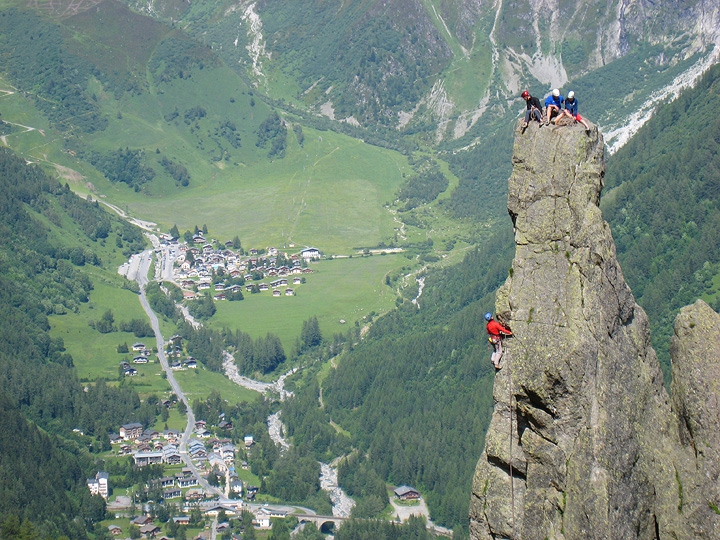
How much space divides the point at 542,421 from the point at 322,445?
403ft

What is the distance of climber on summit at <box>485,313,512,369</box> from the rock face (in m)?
0.59

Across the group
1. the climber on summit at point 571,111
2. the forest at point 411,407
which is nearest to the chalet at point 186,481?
the forest at point 411,407

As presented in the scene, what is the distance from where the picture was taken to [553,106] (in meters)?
34.4

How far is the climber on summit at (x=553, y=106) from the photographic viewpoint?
34.4 m

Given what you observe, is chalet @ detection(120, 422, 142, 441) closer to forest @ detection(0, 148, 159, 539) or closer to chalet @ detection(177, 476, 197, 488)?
forest @ detection(0, 148, 159, 539)

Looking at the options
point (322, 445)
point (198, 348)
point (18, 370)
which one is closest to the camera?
point (322, 445)

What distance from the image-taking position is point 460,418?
491 ft

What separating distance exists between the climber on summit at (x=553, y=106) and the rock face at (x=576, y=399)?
0.69 meters

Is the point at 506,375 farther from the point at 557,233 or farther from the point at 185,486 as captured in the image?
the point at 185,486

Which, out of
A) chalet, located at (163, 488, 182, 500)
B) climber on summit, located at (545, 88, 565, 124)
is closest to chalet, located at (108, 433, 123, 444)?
chalet, located at (163, 488, 182, 500)

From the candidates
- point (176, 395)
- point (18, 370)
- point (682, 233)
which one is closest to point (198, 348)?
point (176, 395)

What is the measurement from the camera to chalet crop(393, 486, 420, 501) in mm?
136625

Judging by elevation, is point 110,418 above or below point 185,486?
above

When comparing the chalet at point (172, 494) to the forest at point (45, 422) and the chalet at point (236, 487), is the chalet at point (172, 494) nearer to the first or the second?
the chalet at point (236, 487)
